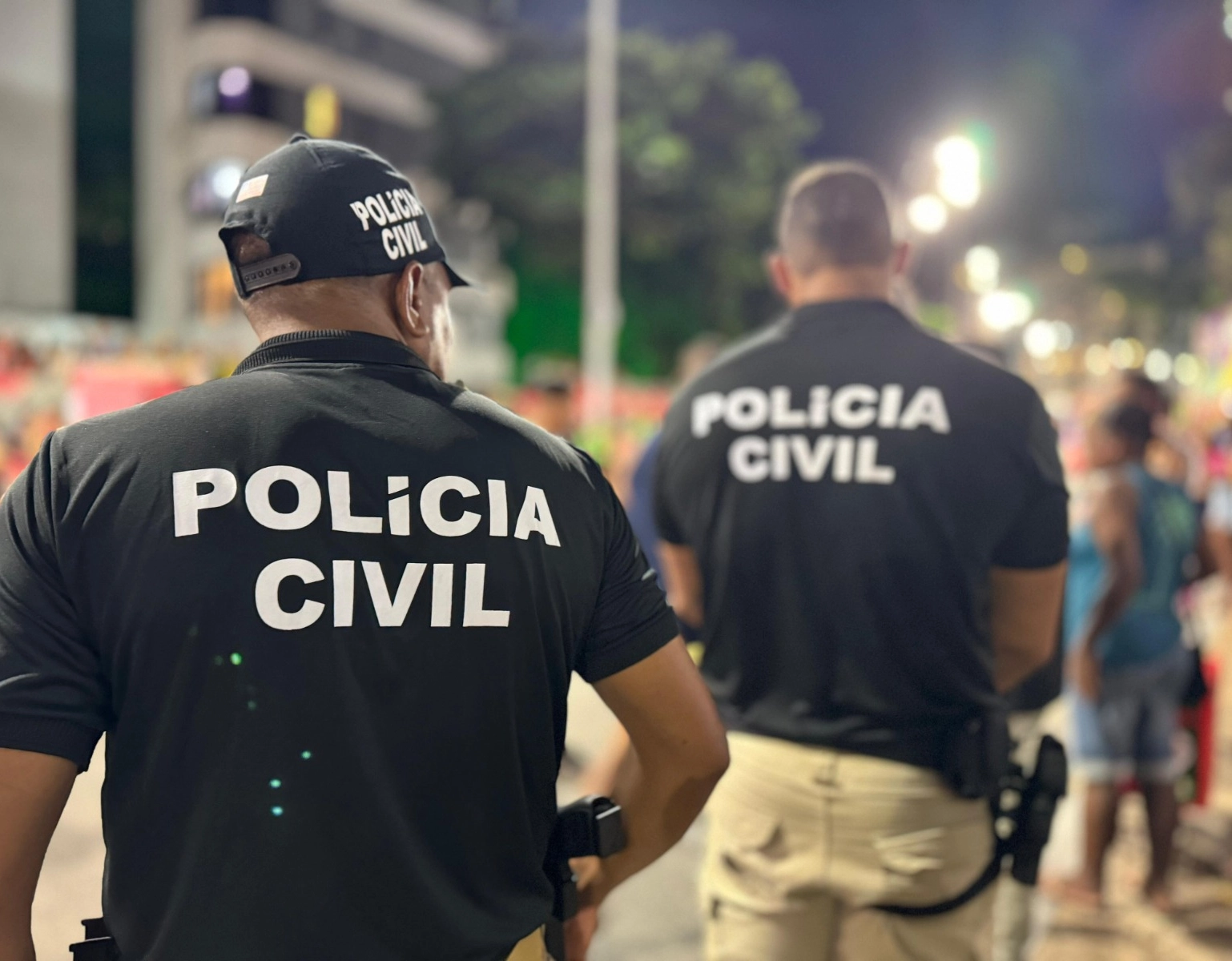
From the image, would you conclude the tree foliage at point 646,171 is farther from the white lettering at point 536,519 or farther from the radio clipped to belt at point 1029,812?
the white lettering at point 536,519

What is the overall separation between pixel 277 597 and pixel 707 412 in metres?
1.48

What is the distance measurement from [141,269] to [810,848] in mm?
37575

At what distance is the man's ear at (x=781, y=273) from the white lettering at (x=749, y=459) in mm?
453

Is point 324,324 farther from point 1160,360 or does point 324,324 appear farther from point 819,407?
point 1160,360

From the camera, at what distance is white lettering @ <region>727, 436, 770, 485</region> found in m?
2.75

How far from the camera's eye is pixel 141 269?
36531 mm

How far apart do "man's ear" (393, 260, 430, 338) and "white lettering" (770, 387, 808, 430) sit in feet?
3.59

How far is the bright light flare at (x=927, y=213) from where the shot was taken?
11289 millimetres

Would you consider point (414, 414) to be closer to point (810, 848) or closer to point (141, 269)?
point (810, 848)

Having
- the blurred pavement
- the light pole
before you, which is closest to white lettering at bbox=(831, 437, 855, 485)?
the blurred pavement

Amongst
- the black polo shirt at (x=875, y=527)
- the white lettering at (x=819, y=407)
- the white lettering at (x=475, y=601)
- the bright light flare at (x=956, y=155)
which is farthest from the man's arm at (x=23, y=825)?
the bright light flare at (x=956, y=155)

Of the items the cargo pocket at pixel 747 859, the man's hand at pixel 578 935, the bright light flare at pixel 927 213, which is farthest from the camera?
the bright light flare at pixel 927 213

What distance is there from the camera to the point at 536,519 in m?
1.71

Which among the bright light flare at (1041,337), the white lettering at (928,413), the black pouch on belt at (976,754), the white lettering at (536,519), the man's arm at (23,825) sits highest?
the bright light flare at (1041,337)
